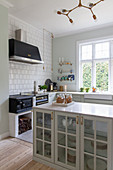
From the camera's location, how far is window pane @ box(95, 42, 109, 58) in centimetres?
446

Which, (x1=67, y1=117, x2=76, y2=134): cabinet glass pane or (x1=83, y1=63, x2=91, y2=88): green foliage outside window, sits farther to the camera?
(x1=83, y1=63, x2=91, y2=88): green foliage outside window

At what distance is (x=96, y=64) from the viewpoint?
466cm

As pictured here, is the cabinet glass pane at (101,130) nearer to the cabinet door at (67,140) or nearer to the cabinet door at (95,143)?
the cabinet door at (95,143)

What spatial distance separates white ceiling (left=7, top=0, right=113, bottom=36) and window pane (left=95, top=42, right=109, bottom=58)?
0.64 m

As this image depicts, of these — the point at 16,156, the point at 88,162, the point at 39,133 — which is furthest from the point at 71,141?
the point at 16,156

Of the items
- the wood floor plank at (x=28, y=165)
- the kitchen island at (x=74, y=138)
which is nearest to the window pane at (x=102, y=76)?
the kitchen island at (x=74, y=138)

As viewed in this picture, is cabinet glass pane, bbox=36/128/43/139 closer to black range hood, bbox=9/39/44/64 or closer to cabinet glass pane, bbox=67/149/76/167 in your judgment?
cabinet glass pane, bbox=67/149/76/167

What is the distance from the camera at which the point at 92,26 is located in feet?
14.4

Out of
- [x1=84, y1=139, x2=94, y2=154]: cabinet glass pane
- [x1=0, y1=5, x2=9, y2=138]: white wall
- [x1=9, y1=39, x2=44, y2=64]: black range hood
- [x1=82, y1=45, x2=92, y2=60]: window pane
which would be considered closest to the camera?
[x1=84, y1=139, x2=94, y2=154]: cabinet glass pane

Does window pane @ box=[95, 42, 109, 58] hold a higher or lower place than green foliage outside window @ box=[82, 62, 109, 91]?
higher

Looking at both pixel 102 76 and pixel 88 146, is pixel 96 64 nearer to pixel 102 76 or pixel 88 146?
pixel 102 76

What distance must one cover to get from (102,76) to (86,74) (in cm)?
Result: 58

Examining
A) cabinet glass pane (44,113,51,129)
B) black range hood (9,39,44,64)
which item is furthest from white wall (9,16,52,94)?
cabinet glass pane (44,113,51,129)

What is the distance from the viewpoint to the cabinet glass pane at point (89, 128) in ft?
5.37
